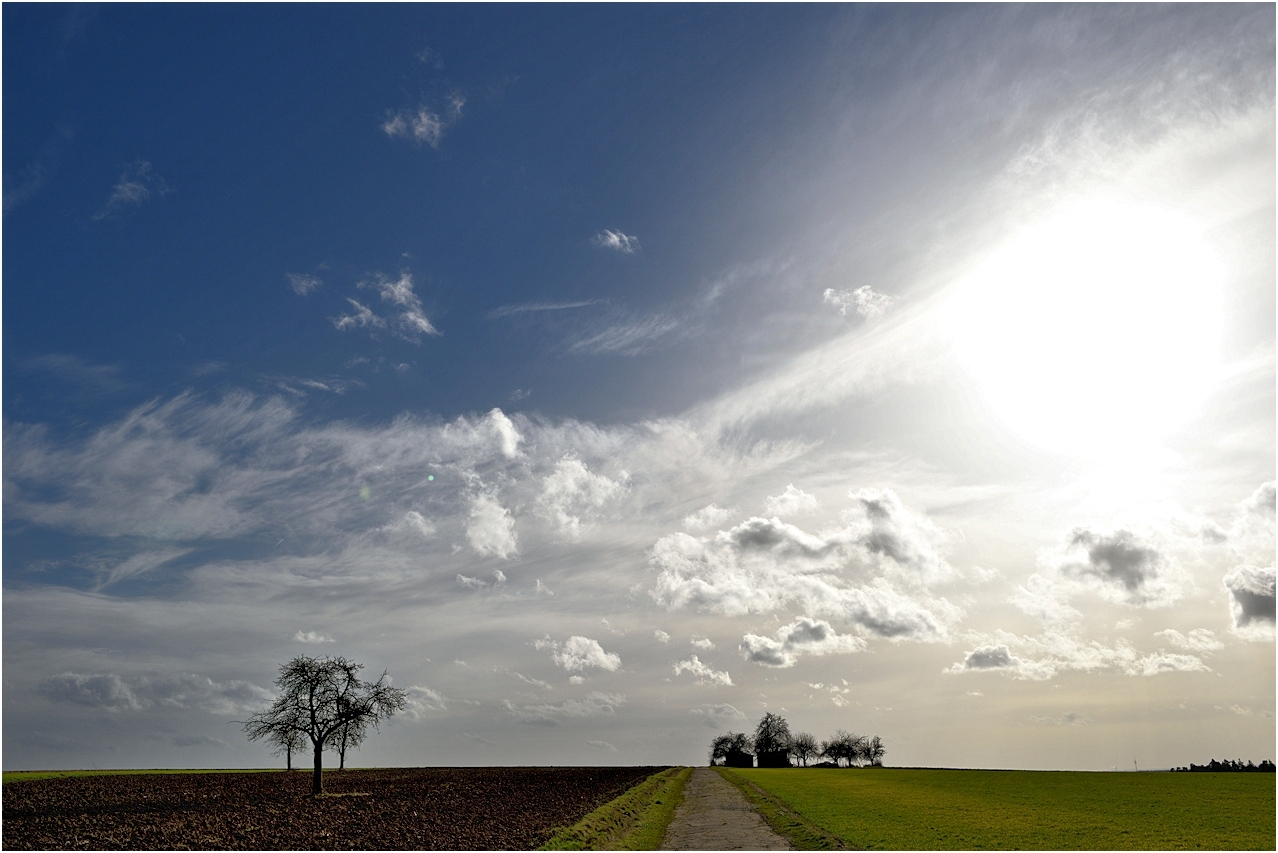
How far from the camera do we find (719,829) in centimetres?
4466

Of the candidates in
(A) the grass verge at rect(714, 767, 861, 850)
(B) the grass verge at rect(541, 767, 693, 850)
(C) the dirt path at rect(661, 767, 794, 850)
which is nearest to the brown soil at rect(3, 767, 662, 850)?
(B) the grass verge at rect(541, 767, 693, 850)

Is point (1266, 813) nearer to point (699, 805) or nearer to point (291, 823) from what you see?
point (699, 805)

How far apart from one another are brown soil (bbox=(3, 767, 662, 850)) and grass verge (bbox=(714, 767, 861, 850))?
41.6 feet

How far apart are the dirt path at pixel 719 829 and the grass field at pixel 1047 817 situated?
4081 mm

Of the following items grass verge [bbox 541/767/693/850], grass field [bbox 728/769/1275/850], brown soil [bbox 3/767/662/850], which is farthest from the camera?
grass field [bbox 728/769/1275/850]

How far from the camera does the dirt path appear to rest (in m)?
37.8

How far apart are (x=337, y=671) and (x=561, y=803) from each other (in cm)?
2392

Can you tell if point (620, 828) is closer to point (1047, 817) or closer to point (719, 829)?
point (719, 829)

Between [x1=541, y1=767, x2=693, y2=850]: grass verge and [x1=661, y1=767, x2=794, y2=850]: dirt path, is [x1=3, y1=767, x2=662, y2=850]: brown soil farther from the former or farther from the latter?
[x1=661, y1=767, x2=794, y2=850]: dirt path

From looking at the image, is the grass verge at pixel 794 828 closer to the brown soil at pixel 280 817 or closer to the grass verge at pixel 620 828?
the grass verge at pixel 620 828

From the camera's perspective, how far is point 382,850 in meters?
33.6

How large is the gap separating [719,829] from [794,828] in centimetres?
474

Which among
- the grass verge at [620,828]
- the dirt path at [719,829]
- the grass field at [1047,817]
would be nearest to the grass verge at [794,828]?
the dirt path at [719,829]

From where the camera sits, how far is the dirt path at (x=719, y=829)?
37781 millimetres
